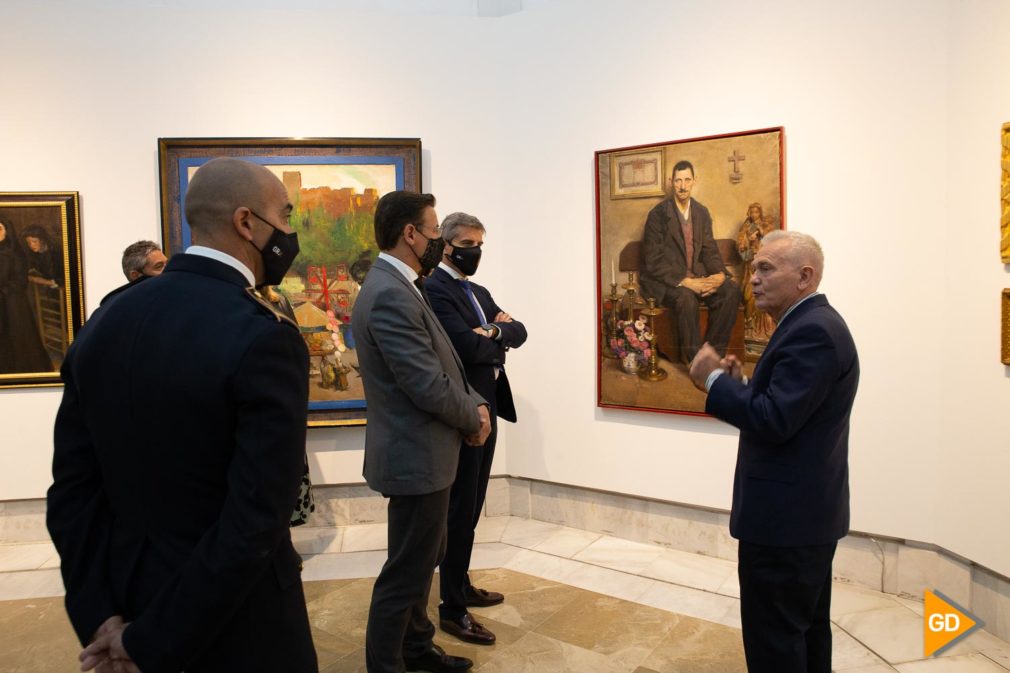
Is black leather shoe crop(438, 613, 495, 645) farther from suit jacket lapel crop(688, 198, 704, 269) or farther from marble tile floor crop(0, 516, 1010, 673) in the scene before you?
suit jacket lapel crop(688, 198, 704, 269)

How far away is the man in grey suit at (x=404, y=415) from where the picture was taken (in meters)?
2.77

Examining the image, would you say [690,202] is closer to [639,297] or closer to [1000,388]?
[639,297]

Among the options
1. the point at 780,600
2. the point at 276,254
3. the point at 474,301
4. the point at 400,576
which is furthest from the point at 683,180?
the point at 276,254

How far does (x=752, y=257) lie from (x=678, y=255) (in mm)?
486

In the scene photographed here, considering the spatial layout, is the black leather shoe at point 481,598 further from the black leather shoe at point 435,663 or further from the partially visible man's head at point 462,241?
the partially visible man's head at point 462,241

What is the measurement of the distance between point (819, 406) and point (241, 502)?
1.86 metres

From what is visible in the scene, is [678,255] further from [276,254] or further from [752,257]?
[276,254]

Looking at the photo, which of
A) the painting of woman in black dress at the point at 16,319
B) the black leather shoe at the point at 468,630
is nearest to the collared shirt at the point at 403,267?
the black leather shoe at the point at 468,630

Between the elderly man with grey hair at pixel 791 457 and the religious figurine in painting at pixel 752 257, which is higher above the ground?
the religious figurine in painting at pixel 752 257

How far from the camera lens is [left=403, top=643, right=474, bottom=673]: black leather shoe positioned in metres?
3.23

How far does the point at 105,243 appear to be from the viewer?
5266 millimetres

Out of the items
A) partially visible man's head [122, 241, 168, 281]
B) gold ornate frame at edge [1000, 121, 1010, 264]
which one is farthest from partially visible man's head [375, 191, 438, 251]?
gold ornate frame at edge [1000, 121, 1010, 264]

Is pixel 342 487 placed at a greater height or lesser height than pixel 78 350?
lesser

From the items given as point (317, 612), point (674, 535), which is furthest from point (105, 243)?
point (674, 535)
